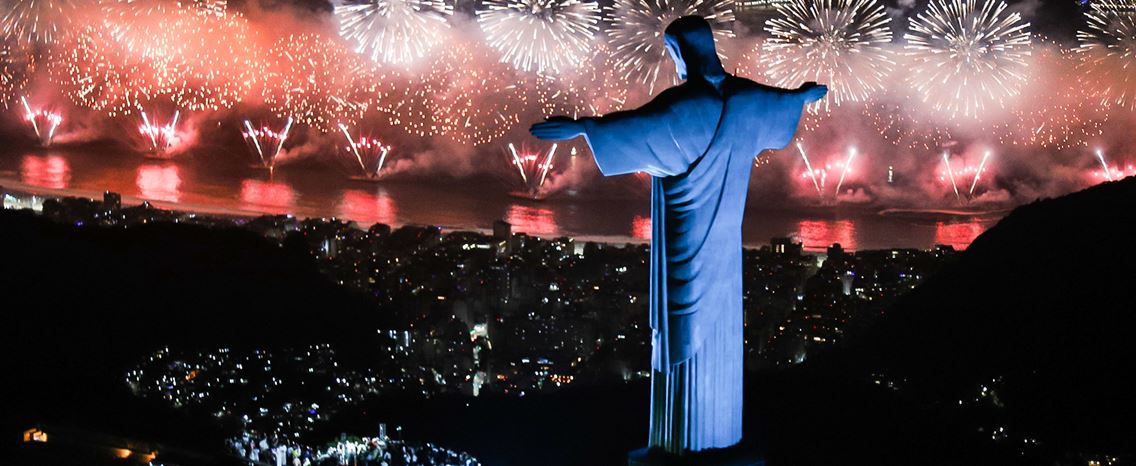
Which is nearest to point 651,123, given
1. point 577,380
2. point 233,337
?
point 577,380

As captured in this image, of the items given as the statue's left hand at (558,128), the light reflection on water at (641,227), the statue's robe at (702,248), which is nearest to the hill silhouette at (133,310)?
the light reflection on water at (641,227)

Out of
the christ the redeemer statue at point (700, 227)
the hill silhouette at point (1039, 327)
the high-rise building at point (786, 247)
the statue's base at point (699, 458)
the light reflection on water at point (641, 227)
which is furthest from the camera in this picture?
the light reflection on water at point (641, 227)

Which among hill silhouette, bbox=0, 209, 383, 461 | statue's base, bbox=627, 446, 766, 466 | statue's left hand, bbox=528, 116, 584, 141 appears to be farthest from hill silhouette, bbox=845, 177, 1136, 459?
hill silhouette, bbox=0, 209, 383, 461

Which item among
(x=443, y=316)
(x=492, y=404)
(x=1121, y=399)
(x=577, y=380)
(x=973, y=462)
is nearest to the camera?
(x=973, y=462)

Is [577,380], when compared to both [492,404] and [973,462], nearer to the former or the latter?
[492,404]

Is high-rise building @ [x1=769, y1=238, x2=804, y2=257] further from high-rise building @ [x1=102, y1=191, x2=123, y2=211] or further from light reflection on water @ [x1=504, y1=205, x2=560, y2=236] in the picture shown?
high-rise building @ [x1=102, y1=191, x2=123, y2=211]

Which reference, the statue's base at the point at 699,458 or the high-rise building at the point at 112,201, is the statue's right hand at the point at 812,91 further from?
the high-rise building at the point at 112,201

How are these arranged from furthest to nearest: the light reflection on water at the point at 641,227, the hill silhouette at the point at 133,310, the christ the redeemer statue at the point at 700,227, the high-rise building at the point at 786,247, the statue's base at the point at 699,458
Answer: the light reflection on water at the point at 641,227, the high-rise building at the point at 786,247, the hill silhouette at the point at 133,310, the statue's base at the point at 699,458, the christ the redeemer statue at the point at 700,227
